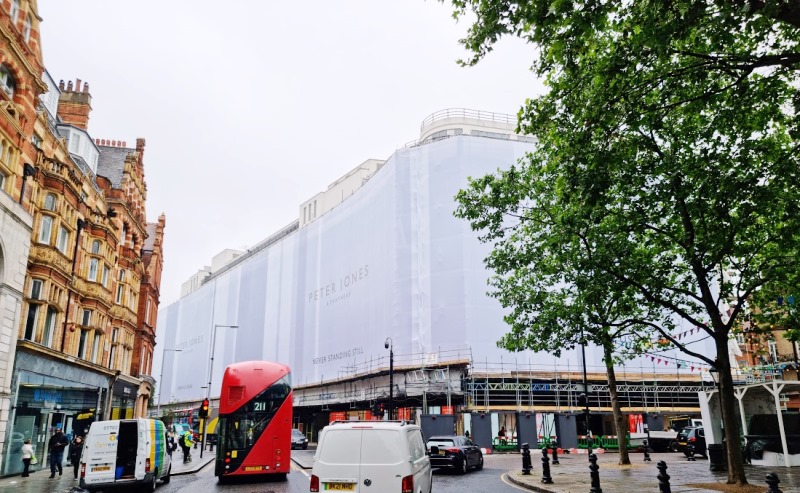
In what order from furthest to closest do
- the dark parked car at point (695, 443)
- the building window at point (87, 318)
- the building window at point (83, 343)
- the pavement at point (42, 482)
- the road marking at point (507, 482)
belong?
the building window at point (87, 318) → the building window at point (83, 343) → the dark parked car at point (695, 443) → the pavement at point (42, 482) → the road marking at point (507, 482)

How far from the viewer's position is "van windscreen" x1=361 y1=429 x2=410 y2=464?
10211mm

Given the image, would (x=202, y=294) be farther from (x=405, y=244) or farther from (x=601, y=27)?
(x=601, y=27)

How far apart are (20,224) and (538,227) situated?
1841 centimetres

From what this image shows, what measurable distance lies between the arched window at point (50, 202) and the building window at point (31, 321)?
4.06 metres

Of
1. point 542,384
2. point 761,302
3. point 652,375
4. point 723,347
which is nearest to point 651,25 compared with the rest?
point 723,347

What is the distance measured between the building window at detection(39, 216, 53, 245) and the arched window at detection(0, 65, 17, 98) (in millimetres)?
5487

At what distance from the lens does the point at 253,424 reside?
62.1 feet

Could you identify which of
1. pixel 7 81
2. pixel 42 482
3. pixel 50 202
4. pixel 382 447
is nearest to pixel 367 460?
pixel 382 447

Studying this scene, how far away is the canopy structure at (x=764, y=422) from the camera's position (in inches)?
845

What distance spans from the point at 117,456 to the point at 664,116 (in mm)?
17210

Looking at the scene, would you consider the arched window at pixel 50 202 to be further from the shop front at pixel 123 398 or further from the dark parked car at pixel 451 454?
the dark parked car at pixel 451 454

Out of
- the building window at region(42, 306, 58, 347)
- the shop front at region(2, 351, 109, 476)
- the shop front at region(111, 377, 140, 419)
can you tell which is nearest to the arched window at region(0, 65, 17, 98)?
the building window at region(42, 306, 58, 347)

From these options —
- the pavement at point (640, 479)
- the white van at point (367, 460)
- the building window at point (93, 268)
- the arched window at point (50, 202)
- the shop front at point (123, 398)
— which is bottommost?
the pavement at point (640, 479)

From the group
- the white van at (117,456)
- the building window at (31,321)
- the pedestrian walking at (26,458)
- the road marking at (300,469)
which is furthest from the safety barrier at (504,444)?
the building window at (31,321)
